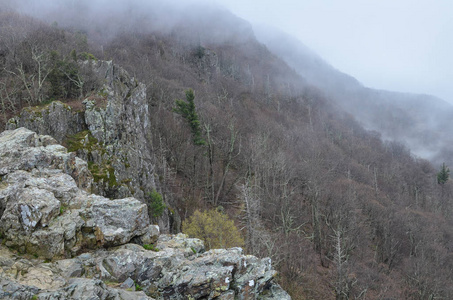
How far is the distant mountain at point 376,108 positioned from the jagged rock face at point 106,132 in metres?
137

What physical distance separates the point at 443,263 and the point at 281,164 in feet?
87.0

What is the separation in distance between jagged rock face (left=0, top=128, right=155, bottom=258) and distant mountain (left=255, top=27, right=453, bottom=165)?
14776 centimetres

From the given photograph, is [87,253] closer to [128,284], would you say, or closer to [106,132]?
[128,284]

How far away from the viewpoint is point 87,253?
8.44m

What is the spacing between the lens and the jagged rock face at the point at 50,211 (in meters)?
7.79

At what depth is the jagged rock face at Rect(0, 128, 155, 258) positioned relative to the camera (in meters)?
7.79

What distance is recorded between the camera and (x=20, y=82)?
74.3ft

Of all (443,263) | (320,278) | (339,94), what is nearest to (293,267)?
(320,278)

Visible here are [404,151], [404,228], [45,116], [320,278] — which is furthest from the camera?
[404,151]

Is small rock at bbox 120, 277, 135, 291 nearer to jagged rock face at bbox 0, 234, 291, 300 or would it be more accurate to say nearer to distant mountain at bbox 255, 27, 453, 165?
jagged rock face at bbox 0, 234, 291, 300

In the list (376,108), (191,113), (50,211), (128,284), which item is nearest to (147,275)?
(128,284)

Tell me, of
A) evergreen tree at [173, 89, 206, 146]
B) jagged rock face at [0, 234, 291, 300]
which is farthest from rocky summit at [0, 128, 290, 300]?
evergreen tree at [173, 89, 206, 146]

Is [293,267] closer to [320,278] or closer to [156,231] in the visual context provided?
[320,278]

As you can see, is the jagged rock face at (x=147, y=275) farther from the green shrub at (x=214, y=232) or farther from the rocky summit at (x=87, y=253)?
the green shrub at (x=214, y=232)
